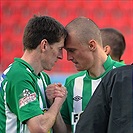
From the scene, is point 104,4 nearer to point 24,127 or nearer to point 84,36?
point 84,36

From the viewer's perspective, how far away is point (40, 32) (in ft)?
7.63

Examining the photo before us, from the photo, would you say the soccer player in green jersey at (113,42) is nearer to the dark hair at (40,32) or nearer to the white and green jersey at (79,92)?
the white and green jersey at (79,92)

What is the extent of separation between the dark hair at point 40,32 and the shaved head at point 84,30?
0.22 meters

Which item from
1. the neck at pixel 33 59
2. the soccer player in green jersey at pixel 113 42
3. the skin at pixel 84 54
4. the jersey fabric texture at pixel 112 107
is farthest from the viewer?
the soccer player in green jersey at pixel 113 42

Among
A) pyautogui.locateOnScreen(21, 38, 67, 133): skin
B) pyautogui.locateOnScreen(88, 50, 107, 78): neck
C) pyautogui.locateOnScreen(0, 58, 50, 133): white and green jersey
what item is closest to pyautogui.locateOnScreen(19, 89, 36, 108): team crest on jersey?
pyautogui.locateOnScreen(0, 58, 50, 133): white and green jersey

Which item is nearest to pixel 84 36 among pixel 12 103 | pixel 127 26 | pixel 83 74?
pixel 83 74

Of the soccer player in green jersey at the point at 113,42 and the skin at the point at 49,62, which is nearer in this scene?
the skin at the point at 49,62

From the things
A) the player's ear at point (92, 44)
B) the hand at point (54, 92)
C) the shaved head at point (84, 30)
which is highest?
the shaved head at point (84, 30)

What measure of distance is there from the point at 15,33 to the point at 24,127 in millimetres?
3753

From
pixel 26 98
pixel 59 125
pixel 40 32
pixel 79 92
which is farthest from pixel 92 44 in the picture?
pixel 26 98

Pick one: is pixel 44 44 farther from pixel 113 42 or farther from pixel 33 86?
pixel 113 42

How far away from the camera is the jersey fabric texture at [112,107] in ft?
5.38

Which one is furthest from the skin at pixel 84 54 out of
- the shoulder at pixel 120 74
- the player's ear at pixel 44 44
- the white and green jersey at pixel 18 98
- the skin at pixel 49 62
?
the shoulder at pixel 120 74

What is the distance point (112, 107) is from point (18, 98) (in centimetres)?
63
